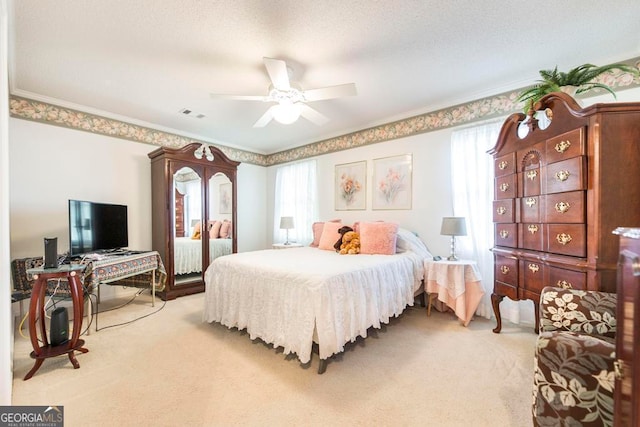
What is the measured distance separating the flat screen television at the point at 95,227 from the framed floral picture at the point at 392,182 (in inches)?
138

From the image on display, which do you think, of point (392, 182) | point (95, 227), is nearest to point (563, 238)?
point (392, 182)

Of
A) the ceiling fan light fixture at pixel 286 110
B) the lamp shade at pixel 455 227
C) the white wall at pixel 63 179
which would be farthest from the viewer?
the white wall at pixel 63 179

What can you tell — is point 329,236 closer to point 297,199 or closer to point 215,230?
point 297,199

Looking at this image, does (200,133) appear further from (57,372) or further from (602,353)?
(602,353)

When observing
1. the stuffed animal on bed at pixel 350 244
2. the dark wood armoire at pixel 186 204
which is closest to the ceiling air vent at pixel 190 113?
the dark wood armoire at pixel 186 204

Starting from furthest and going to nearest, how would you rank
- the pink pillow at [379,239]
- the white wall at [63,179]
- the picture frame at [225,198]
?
the picture frame at [225,198] < the pink pillow at [379,239] < the white wall at [63,179]

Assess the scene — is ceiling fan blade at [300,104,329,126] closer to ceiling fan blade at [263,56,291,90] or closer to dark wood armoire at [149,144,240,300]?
ceiling fan blade at [263,56,291,90]

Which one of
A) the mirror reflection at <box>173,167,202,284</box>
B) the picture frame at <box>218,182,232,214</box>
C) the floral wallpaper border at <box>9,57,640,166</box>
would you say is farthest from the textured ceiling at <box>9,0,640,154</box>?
the picture frame at <box>218,182,232,214</box>

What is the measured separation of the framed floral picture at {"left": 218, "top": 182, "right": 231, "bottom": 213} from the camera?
4387 mm

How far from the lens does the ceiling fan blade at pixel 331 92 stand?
2201mm

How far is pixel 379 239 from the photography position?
125 inches

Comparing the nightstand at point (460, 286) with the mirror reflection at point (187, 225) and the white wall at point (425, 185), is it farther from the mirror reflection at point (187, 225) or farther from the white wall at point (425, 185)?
the mirror reflection at point (187, 225)

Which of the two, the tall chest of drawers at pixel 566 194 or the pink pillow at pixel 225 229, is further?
the pink pillow at pixel 225 229

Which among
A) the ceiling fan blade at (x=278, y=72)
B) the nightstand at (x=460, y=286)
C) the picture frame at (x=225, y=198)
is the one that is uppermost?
the ceiling fan blade at (x=278, y=72)
